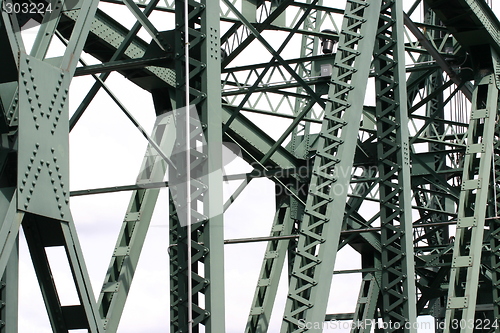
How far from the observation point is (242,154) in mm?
21328

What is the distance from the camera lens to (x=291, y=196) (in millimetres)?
22312

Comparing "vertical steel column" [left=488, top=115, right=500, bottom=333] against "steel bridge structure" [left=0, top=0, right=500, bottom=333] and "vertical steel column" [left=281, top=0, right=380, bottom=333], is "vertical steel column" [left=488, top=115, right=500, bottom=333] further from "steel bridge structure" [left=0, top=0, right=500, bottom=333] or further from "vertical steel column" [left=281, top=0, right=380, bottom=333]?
"vertical steel column" [left=281, top=0, right=380, bottom=333]

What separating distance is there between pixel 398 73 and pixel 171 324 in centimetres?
629

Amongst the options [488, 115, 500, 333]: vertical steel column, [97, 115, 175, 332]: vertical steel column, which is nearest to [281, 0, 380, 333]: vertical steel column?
[97, 115, 175, 332]: vertical steel column

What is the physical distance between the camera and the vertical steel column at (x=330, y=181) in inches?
475

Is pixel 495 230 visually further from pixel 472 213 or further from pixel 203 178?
pixel 203 178

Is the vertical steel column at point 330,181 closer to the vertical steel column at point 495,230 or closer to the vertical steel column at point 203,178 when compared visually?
the vertical steel column at point 203,178

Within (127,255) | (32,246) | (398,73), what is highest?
(398,73)

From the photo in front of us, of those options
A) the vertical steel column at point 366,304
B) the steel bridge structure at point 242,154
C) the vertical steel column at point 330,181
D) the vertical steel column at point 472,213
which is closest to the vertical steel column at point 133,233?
the steel bridge structure at point 242,154

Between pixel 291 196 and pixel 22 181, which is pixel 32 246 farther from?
pixel 291 196

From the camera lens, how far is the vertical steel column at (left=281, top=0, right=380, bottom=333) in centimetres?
1207

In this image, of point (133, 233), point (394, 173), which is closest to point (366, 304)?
point (133, 233)

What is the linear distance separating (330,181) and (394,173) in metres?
2.61

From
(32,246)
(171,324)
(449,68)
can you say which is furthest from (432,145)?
(32,246)
